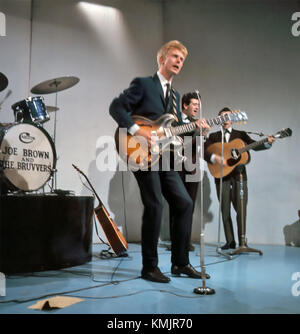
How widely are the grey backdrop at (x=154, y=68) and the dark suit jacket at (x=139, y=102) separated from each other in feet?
7.95

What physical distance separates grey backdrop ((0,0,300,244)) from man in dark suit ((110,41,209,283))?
2.45m

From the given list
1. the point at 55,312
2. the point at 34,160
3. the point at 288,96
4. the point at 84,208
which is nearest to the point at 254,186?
the point at 288,96

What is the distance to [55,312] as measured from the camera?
179cm

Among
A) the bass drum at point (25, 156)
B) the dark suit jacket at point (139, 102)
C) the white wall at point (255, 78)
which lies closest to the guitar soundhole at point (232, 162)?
the white wall at point (255, 78)

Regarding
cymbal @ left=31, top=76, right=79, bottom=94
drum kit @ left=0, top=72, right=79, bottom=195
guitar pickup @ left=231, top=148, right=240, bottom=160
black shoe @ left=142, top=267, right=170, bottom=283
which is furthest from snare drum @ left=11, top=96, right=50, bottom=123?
guitar pickup @ left=231, top=148, right=240, bottom=160

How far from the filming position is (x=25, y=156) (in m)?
3.22

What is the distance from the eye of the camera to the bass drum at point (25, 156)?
10.1 feet

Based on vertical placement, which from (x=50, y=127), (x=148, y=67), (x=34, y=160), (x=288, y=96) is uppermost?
(x=148, y=67)

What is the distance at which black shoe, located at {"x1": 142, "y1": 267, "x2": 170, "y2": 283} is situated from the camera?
2525 mm

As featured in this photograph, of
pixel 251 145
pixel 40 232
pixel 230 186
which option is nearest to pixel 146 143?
pixel 40 232

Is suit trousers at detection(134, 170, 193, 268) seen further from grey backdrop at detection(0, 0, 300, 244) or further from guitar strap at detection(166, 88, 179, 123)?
grey backdrop at detection(0, 0, 300, 244)
